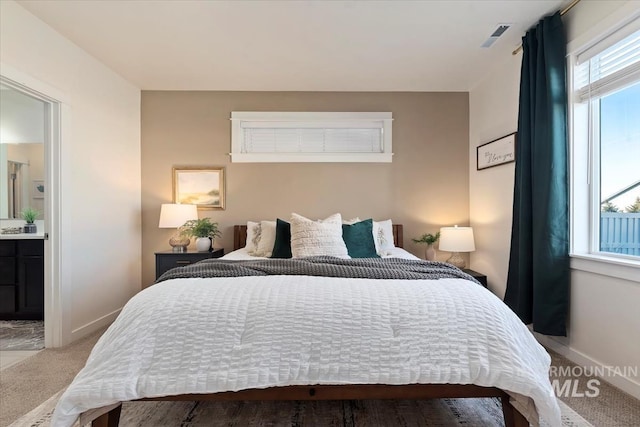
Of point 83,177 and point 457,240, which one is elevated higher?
point 83,177

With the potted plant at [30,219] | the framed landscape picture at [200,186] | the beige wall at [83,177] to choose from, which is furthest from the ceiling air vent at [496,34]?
the potted plant at [30,219]

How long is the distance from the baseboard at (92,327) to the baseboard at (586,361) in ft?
12.8

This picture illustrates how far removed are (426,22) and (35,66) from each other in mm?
2939

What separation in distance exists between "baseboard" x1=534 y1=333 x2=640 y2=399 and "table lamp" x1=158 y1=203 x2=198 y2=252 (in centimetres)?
338

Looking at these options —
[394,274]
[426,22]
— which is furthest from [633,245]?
[426,22]

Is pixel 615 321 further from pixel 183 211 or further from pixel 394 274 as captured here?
pixel 183 211

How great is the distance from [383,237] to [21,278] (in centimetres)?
361

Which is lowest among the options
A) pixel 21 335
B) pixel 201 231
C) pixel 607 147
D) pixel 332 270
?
pixel 21 335

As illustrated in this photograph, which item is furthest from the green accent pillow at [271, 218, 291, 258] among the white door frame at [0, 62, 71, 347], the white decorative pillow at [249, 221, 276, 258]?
the white door frame at [0, 62, 71, 347]

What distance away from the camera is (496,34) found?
8.64ft

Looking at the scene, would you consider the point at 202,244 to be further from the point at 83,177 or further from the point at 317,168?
the point at 317,168

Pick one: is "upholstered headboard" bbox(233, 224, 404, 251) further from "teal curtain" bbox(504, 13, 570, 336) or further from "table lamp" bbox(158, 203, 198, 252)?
"teal curtain" bbox(504, 13, 570, 336)

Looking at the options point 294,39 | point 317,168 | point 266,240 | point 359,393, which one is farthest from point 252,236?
point 359,393

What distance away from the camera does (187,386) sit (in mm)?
1395
